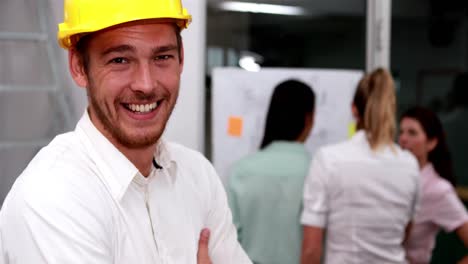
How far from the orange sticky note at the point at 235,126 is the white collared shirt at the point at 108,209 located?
155 cm

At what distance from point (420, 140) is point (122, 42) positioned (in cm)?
208

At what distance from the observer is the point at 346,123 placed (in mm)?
3254

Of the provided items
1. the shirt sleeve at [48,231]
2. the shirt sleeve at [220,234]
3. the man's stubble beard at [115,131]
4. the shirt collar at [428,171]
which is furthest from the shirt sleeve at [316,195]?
the shirt sleeve at [48,231]

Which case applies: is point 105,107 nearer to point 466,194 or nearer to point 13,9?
point 13,9

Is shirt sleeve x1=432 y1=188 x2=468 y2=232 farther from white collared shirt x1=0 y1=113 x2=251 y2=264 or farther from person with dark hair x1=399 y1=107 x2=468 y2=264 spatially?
white collared shirt x1=0 y1=113 x2=251 y2=264

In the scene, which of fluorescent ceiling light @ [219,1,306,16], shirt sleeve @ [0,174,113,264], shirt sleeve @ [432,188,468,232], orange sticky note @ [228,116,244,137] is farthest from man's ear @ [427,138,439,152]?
shirt sleeve @ [0,174,113,264]

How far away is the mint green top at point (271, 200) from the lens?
2.40 metres

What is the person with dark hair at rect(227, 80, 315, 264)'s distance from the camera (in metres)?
2.40

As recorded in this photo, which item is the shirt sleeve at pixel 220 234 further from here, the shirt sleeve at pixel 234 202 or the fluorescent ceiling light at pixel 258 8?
the fluorescent ceiling light at pixel 258 8

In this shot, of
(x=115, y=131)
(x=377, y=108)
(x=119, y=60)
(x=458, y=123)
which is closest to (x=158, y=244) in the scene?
(x=115, y=131)

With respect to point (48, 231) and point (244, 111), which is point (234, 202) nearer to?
point (244, 111)

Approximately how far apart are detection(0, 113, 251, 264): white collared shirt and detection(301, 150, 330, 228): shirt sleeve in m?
1.02

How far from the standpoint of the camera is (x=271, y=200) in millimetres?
2418

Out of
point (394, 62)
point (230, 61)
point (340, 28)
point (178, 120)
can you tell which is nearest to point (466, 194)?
point (394, 62)
